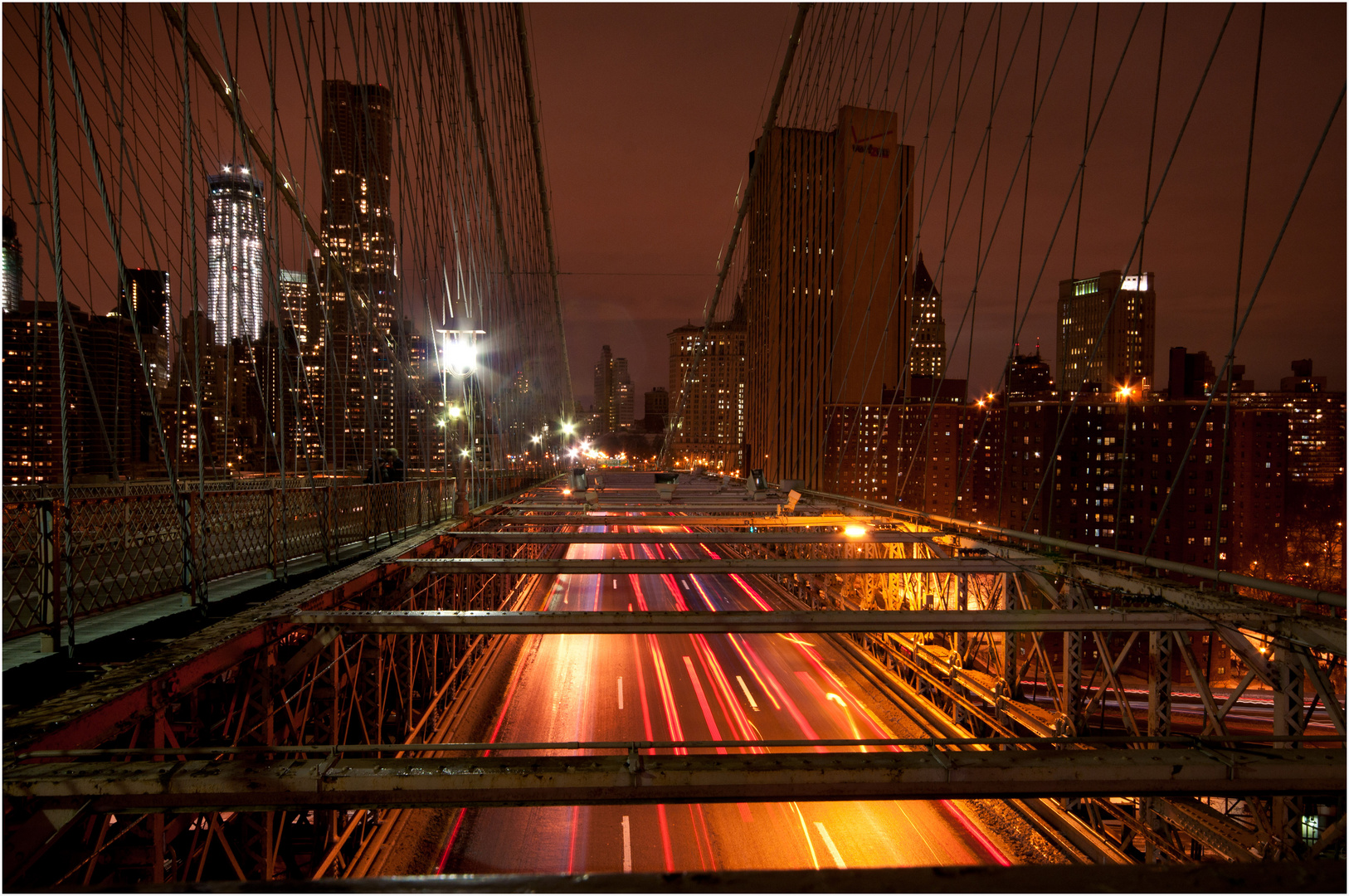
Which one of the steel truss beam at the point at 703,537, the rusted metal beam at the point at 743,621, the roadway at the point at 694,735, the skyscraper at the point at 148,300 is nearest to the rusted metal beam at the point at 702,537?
the steel truss beam at the point at 703,537

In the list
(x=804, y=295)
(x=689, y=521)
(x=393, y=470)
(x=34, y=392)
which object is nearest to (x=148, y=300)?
(x=393, y=470)

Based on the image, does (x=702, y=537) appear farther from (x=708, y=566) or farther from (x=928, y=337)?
(x=928, y=337)

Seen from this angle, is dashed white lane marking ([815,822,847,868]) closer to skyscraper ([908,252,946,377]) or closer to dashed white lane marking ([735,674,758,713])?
dashed white lane marking ([735,674,758,713])

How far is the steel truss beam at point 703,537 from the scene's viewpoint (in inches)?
433

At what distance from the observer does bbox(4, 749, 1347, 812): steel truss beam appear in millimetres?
3258

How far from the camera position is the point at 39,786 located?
3.15m

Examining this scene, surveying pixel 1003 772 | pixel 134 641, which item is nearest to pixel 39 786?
pixel 134 641

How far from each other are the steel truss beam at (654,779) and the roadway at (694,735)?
56 centimetres

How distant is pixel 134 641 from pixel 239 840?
2002 millimetres

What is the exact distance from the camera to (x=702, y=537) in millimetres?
11359

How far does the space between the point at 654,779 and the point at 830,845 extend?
8.46 m

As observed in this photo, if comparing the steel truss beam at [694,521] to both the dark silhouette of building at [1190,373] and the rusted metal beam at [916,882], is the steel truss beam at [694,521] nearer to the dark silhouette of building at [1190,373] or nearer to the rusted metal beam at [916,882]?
the rusted metal beam at [916,882]

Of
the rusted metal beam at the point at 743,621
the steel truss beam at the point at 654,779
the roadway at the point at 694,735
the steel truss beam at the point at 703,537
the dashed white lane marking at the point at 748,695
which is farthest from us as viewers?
the dashed white lane marking at the point at 748,695

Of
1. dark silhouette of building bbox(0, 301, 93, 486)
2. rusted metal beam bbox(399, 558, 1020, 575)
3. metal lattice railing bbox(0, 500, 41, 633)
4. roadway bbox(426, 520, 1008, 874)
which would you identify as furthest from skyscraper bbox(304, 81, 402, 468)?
roadway bbox(426, 520, 1008, 874)
